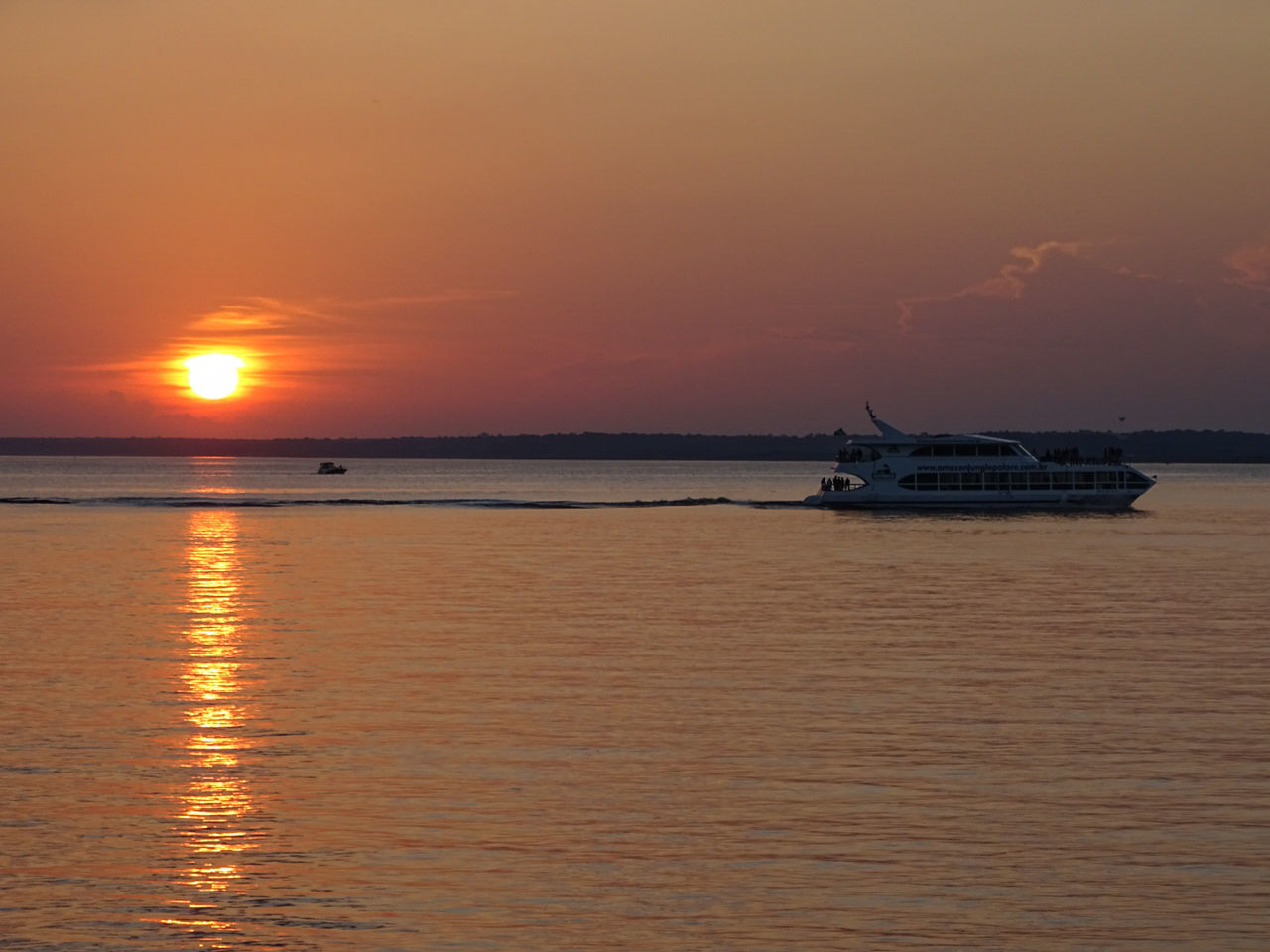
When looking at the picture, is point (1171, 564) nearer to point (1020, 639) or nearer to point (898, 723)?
point (1020, 639)

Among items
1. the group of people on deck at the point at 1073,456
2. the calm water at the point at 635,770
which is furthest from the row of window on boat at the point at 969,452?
the calm water at the point at 635,770

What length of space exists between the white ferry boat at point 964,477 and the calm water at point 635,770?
253 feet

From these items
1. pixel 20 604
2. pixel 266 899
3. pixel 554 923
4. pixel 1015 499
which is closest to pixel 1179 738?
pixel 554 923

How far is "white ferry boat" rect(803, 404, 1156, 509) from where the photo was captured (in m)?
137

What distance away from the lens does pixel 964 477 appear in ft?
456

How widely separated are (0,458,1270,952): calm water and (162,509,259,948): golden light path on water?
0.28 feet

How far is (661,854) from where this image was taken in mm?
19938

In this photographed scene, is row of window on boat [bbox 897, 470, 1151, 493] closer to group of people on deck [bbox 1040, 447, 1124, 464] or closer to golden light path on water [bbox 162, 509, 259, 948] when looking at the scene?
group of people on deck [bbox 1040, 447, 1124, 464]

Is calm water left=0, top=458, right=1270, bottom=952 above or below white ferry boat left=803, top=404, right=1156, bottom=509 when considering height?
below

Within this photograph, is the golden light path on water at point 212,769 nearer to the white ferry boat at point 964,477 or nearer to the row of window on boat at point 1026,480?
the white ferry boat at point 964,477

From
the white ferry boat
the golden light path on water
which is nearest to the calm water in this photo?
the golden light path on water

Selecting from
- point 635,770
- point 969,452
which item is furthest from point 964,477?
point 635,770

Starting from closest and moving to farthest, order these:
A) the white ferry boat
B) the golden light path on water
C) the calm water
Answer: the calm water
the golden light path on water
the white ferry boat

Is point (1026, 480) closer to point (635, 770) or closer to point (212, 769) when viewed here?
point (635, 770)
